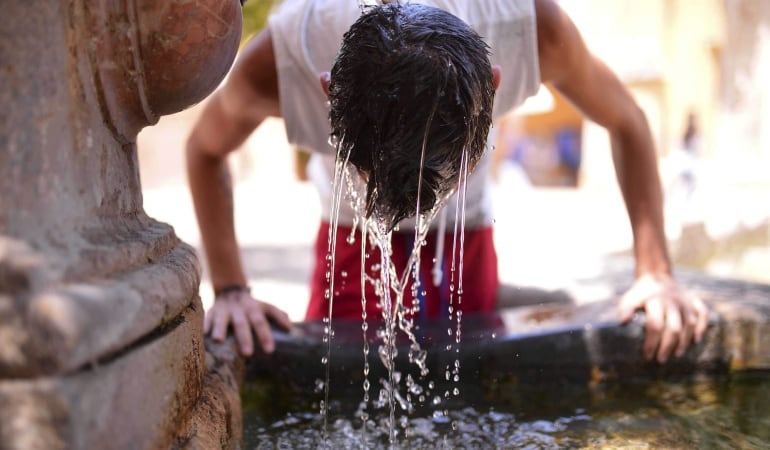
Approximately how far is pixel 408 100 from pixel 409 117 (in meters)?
0.03

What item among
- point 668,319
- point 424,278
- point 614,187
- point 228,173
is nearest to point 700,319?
point 668,319

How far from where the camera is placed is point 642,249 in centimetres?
217

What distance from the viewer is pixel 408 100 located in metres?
1.29

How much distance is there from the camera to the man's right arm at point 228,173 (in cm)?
190

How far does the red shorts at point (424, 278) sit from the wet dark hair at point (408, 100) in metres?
1.08

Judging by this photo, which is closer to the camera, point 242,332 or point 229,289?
point 242,332

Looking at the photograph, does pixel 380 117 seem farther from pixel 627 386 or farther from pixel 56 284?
pixel 627 386

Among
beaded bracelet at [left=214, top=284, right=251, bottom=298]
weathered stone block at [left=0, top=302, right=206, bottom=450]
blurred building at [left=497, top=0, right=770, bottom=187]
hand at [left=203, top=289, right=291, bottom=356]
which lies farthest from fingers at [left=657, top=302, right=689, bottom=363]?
blurred building at [left=497, top=0, right=770, bottom=187]

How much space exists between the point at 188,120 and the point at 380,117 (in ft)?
60.4

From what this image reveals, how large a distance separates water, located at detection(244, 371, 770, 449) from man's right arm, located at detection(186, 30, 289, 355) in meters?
0.18

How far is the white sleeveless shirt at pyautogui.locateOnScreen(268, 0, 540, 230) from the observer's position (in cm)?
183

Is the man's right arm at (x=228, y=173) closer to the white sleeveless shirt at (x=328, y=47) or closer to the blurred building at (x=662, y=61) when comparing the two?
the white sleeveless shirt at (x=328, y=47)

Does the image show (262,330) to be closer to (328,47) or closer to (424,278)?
(328,47)

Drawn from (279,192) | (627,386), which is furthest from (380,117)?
(279,192)
